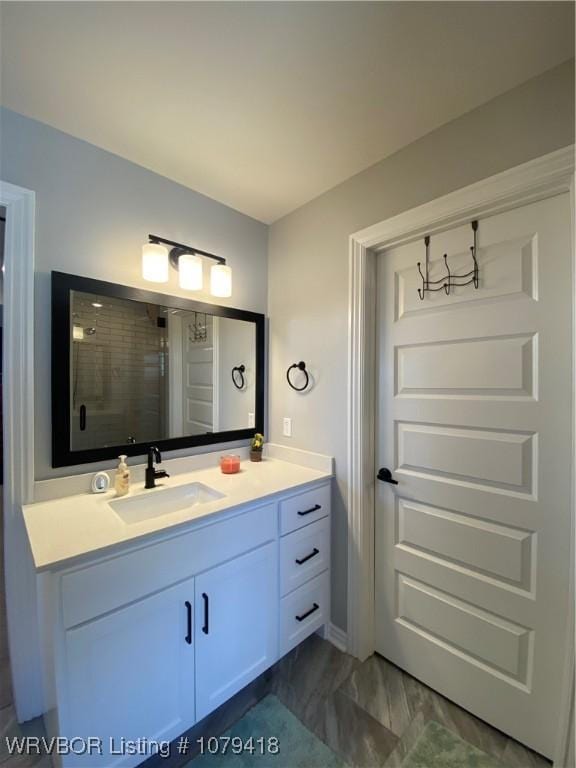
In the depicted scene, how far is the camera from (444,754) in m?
1.19

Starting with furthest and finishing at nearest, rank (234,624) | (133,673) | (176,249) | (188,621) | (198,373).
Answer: (198,373)
(176,249)
(234,624)
(188,621)
(133,673)

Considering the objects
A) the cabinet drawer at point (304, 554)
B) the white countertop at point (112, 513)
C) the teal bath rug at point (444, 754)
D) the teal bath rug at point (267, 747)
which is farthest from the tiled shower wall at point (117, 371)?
the teal bath rug at point (444, 754)

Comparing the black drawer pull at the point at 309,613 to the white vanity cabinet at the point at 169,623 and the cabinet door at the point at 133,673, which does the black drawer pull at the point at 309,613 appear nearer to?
the white vanity cabinet at the point at 169,623

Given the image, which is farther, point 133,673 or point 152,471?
point 152,471

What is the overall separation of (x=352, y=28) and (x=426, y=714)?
2531 mm

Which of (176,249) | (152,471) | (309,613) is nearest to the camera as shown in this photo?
(152,471)

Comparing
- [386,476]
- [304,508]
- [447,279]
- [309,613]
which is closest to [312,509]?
[304,508]

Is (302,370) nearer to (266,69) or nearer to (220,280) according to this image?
(220,280)

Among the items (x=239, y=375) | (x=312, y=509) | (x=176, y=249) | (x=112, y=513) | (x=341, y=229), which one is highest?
(x=341, y=229)

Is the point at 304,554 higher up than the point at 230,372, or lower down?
lower down

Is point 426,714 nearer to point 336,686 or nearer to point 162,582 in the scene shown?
point 336,686

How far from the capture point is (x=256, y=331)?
6.84 feet

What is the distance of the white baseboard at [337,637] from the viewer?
165 cm

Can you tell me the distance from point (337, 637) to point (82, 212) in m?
2.44
